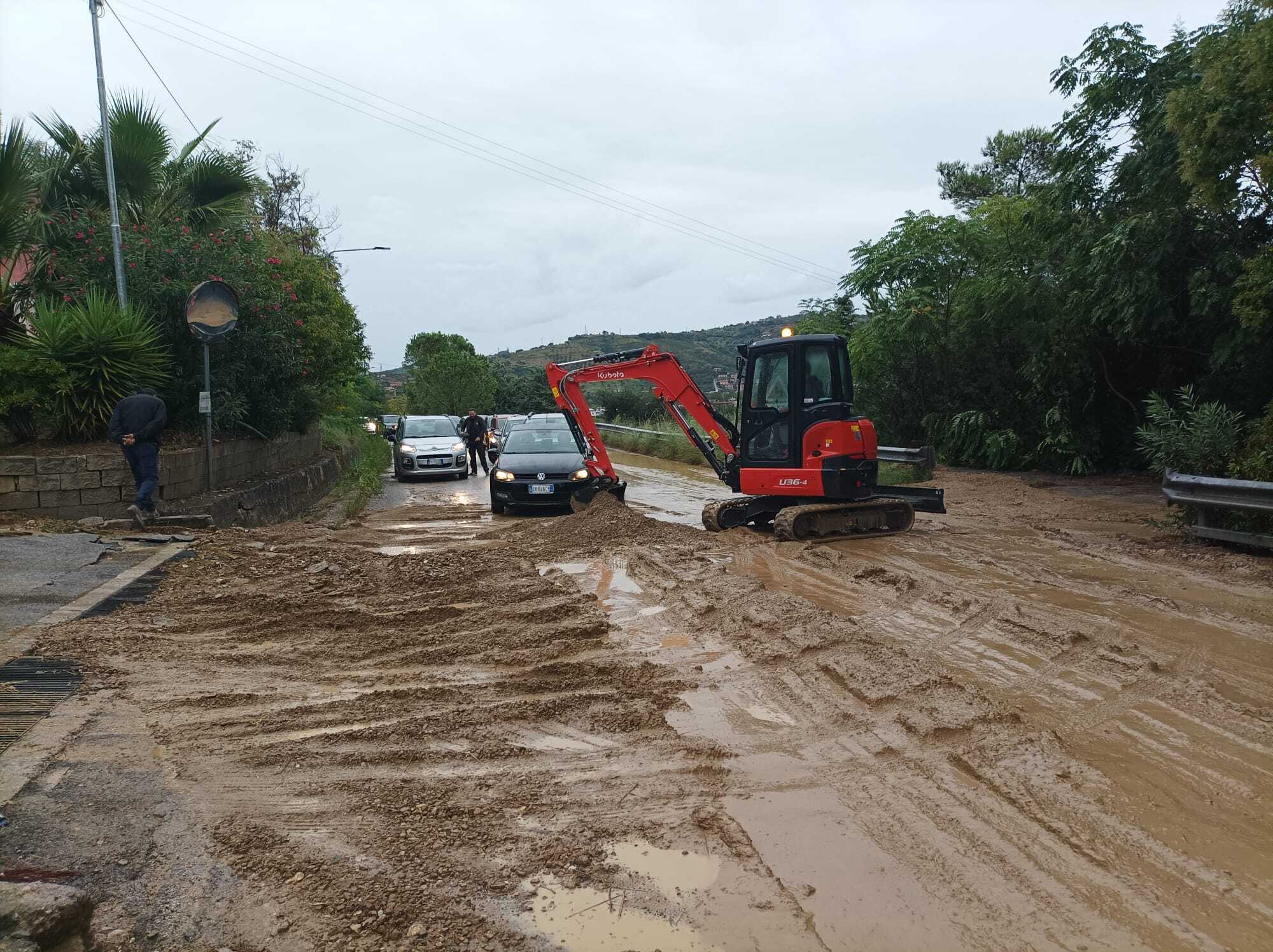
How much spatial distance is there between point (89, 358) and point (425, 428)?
1315 cm

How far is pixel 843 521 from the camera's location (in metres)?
12.3

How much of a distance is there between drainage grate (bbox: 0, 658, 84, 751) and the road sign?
23.8 ft

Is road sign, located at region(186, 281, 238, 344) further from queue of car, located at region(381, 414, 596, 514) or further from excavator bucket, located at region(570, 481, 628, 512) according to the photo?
excavator bucket, located at region(570, 481, 628, 512)

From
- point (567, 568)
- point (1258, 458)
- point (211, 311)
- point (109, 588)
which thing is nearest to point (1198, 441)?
point (1258, 458)

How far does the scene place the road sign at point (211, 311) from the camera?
12.2 meters

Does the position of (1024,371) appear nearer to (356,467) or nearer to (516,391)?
(356,467)

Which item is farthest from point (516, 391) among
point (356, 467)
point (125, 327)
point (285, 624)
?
point (285, 624)

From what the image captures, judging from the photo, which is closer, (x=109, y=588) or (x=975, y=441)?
(x=109, y=588)

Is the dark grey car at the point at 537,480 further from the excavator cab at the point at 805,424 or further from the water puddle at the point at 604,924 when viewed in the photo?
the water puddle at the point at 604,924

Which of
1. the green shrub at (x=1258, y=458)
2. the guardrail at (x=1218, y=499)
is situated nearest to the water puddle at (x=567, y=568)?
the guardrail at (x=1218, y=499)

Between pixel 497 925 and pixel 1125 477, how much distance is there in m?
18.5

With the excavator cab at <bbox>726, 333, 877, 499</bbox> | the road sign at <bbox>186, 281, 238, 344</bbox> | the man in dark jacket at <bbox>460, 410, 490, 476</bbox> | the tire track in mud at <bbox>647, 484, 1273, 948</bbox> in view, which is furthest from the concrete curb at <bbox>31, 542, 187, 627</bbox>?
the man in dark jacket at <bbox>460, 410, 490, 476</bbox>

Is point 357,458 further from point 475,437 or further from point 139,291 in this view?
point 139,291

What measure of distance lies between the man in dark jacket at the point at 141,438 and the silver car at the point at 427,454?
1210cm
